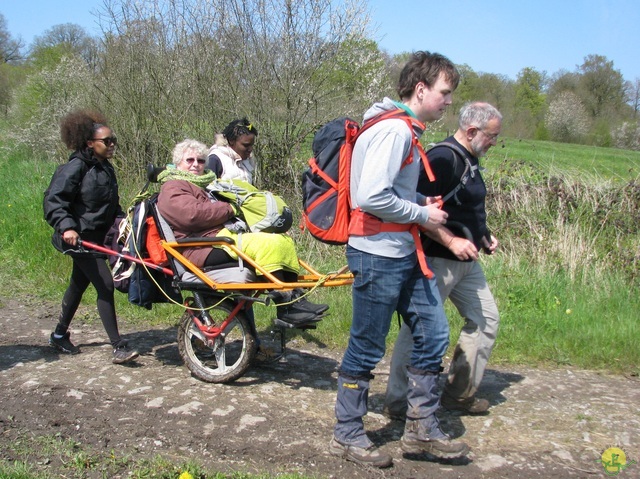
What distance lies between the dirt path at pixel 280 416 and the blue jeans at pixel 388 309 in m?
0.60

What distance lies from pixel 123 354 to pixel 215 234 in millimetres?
1341

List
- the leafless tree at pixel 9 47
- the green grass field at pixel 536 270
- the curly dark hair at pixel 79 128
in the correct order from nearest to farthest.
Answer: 1. the curly dark hair at pixel 79 128
2. the green grass field at pixel 536 270
3. the leafless tree at pixel 9 47

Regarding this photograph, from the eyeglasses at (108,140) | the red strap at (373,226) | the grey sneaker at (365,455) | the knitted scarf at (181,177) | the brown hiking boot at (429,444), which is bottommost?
the grey sneaker at (365,455)

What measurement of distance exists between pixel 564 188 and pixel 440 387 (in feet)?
16.2

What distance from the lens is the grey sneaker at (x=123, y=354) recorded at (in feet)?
17.3

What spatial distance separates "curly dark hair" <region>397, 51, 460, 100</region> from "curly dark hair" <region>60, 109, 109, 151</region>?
2.74 m

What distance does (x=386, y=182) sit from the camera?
3262 mm

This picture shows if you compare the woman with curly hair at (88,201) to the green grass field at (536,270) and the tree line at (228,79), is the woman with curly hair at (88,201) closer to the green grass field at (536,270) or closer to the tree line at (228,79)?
the green grass field at (536,270)

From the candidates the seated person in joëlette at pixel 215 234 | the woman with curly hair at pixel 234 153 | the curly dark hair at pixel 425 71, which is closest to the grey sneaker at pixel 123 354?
the seated person in joëlette at pixel 215 234

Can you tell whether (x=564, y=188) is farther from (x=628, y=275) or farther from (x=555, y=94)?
(x=555, y=94)

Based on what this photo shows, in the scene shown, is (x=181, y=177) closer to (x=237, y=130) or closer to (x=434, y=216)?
(x=237, y=130)

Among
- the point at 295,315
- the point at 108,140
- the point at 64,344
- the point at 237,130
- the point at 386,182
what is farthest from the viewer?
the point at 237,130

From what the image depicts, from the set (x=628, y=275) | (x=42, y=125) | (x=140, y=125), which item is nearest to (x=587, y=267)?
(x=628, y=275)

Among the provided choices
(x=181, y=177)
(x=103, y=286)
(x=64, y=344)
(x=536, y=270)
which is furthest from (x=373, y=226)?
(x=536, y=270)
